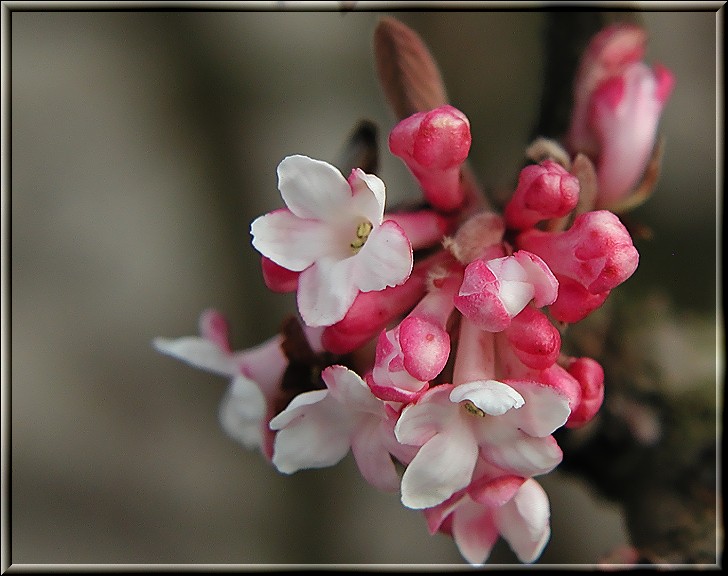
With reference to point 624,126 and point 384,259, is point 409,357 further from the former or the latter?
point 624,126

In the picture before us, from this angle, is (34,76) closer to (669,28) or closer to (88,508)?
(88,508)

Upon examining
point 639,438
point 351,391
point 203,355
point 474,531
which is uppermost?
point 351,391

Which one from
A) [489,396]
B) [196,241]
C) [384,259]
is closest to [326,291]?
[384,259]

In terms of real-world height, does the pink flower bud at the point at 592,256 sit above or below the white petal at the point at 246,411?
above

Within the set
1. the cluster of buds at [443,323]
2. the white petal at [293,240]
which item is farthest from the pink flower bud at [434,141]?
the white petal at [293,240]

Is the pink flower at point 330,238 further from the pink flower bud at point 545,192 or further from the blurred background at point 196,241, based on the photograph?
the blurred background at point 196,241
